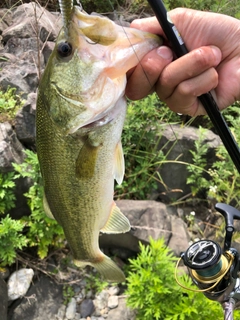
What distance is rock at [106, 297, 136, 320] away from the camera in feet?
10.7

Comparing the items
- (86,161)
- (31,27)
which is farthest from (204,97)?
(31,27)

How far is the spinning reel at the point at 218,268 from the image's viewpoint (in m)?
1.69

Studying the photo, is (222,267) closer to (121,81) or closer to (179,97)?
(179,97)

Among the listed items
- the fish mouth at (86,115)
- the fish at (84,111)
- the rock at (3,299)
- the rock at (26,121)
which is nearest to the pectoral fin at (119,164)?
the fish at (84,111)

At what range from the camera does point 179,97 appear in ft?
4.82

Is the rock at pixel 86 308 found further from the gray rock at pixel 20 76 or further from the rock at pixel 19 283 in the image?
the gray rock at pixel 20 76

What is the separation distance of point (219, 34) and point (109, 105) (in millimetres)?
590

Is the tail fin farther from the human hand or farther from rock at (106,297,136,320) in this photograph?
rock at (106,297,136,320)

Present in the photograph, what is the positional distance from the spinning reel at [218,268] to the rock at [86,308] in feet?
6.17

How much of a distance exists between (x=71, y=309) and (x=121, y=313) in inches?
19.0

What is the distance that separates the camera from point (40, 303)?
130 inches

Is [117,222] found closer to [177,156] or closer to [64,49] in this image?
[64,49]

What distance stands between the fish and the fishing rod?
7 centimetres

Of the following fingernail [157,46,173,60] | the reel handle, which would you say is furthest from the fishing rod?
the reel handle
